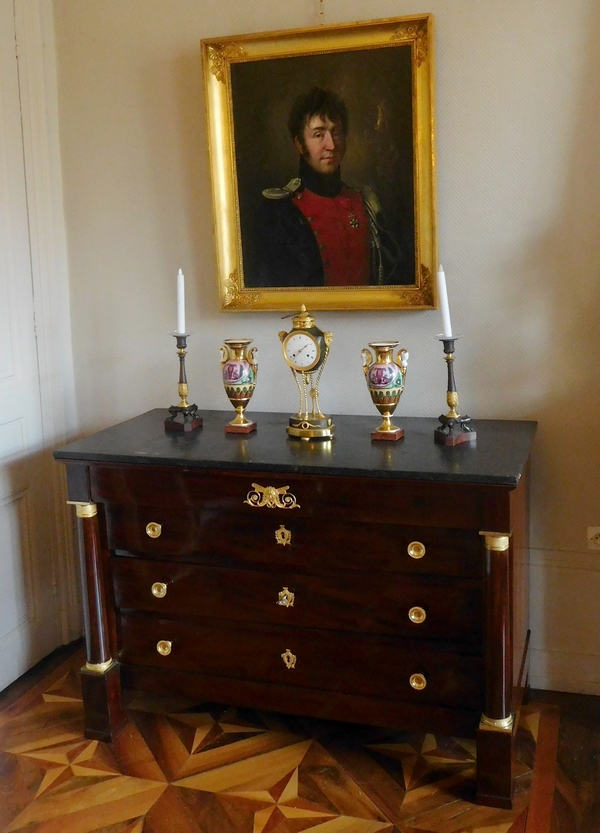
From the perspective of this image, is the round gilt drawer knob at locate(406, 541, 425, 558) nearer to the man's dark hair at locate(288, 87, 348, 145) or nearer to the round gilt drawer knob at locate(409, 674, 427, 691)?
the round gilt drawer knob at locate(409, 674, 427, 691)

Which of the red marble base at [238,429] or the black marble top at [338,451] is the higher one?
the red marble base at [238,429]

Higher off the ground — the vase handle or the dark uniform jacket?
the dark uniform jacket

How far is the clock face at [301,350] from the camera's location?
7.32 feet

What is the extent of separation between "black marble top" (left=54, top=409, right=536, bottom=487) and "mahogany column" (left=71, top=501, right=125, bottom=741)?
224 mm

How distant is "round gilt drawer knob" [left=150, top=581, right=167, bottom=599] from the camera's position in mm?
2174

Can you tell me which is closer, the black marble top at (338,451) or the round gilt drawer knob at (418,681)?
the black marble top at (338,451)

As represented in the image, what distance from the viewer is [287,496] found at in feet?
6.53

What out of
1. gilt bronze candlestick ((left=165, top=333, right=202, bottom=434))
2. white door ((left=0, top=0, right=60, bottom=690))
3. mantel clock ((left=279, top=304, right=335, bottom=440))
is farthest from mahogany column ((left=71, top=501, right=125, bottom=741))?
mantel clock ((left=279, top=304, right=335, bottom=440))

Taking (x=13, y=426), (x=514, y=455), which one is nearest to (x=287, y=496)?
(x=514, y=455)

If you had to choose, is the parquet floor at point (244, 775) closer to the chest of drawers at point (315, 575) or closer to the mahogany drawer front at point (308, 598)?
the chest of drawers at point (315, 575)

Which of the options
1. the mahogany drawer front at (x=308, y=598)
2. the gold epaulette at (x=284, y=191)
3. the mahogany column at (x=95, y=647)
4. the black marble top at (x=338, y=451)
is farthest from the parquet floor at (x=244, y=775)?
the gold epaulette at (x=284, y=191)

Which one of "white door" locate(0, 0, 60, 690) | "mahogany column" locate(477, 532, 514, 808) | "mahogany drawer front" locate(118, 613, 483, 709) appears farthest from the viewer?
"white door" locate(0, 0, 60, 690)

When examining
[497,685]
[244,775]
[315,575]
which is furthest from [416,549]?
[244,775]

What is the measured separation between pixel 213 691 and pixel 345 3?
2025 mm
